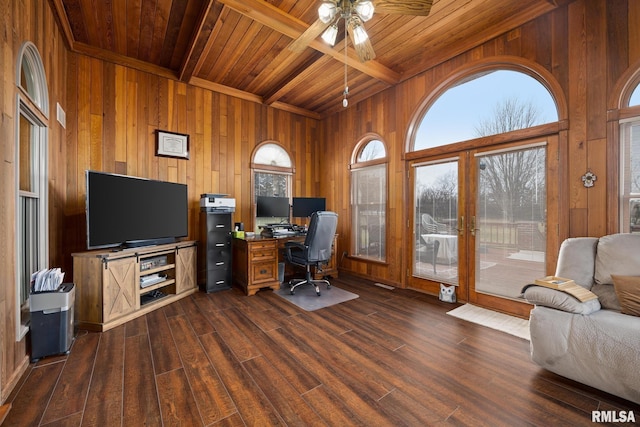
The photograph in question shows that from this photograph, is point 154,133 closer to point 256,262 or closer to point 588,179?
point 256,262

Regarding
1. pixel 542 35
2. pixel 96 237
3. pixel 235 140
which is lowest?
pixel 96 237

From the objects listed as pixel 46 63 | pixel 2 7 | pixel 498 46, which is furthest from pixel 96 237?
pixel 498 46

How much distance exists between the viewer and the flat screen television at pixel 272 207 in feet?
13.7

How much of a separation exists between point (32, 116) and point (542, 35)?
467 centimetres

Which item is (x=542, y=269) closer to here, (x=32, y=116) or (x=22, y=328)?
(x=22, y=328)

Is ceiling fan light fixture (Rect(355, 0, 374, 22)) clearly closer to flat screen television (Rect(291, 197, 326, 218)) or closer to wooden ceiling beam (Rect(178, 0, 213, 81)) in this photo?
wooden ceiling beam (Rect(178, 0, 213, 81))

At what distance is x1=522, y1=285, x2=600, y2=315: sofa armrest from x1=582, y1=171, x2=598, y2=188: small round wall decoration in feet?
3.45

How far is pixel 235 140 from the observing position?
427 centimetres

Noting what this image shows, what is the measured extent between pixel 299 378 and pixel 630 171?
3113 millimetres

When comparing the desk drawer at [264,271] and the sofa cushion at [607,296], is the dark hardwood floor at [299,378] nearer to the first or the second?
the sofa cushion at [607,296]

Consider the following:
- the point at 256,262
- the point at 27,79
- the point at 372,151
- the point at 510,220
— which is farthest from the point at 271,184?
the point at 510,220

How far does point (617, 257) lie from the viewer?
1911 millimetres

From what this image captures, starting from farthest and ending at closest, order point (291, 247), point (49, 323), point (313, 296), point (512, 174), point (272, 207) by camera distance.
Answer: point (272, 207) → point (291, 247) → point (313, 296) → point (512, 174) → point (49, 323)

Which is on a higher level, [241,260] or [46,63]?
[46,63]
